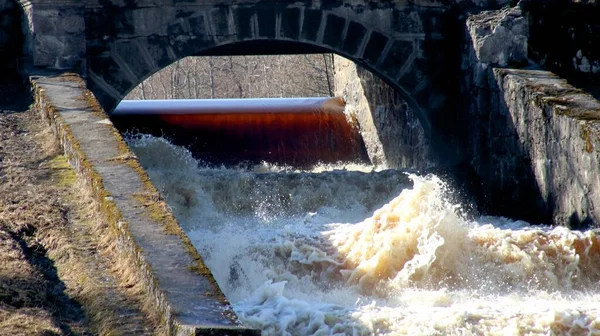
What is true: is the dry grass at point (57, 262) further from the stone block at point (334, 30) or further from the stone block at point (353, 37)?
the stone block at point (353, 37)

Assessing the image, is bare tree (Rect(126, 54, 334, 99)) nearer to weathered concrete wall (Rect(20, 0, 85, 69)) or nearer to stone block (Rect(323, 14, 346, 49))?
stone block (Rect(323, 14, 346, 49))

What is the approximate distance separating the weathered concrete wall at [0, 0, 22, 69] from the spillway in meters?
2.49

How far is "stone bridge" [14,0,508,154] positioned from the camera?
8.52 metres

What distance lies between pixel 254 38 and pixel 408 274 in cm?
353

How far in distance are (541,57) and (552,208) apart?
1.79 meters

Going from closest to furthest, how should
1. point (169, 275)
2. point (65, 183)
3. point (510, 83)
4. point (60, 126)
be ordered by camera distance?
point (169, 275) < point (65, 183) < point (60, 126) < point (510, 83)

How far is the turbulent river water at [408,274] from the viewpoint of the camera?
16.8 feet

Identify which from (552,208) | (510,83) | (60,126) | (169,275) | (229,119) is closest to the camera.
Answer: (169,275)

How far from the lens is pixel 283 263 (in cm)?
643

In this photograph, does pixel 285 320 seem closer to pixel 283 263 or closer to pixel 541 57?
pixel 283 263

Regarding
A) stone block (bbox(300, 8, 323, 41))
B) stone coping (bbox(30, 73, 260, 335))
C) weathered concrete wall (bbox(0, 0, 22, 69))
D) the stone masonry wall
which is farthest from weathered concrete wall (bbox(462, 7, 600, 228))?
weathered concrete wall (bbox(0, 0, 22, 69))

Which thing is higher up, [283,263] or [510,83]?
[510,83]

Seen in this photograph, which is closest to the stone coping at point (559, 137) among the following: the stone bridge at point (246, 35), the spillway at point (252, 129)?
the stone bridge at point (246, 35)

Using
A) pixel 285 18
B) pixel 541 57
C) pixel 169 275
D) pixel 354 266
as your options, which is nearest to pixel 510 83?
pixel 541 57
